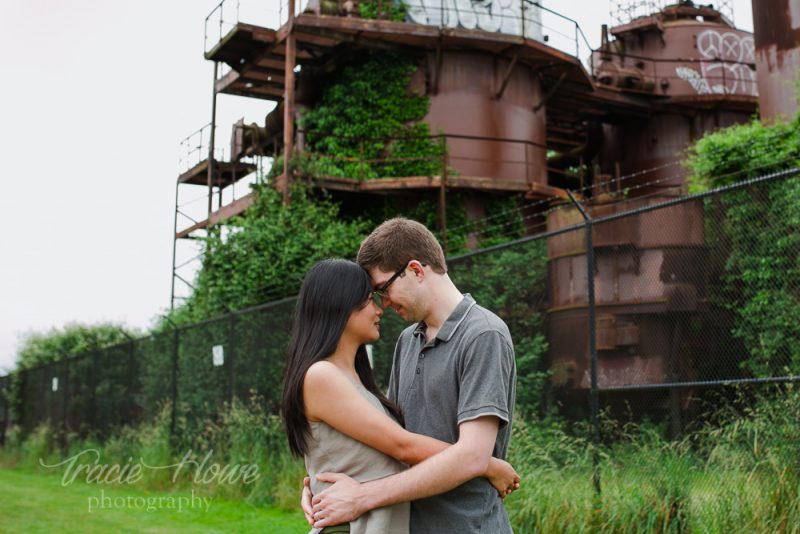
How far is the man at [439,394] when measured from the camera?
262 cm

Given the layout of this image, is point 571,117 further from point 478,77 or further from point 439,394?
point 439,394

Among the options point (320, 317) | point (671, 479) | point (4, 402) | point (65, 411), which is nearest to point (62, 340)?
point (4, 402)

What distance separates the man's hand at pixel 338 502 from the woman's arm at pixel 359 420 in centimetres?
13

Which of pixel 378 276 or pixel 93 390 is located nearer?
pixel 378 276

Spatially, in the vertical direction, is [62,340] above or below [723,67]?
below

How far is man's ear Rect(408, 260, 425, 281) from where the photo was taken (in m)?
2.88

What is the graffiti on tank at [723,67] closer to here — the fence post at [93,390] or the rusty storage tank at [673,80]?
the rusty storage tank at [673,80]

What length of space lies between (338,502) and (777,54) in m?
16.7

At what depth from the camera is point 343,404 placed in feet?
8.87

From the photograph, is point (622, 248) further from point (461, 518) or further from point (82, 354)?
point (82, 354)

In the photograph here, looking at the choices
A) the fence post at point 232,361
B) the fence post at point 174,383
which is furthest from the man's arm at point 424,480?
the fence post at point 174,383

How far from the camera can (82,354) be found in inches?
786

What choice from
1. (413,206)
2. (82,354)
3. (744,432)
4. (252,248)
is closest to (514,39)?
(413,206)

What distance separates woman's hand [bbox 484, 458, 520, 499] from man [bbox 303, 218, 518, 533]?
3 centimetres
